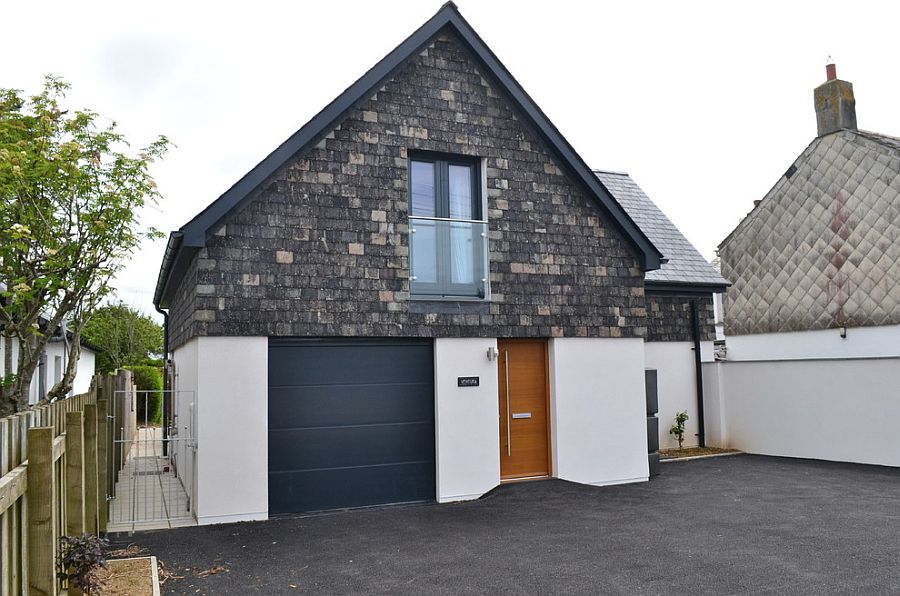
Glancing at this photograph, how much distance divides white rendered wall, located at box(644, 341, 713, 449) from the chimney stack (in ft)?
23.9

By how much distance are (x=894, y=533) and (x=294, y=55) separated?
11245 millimetres

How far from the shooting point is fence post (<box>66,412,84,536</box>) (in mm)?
5797

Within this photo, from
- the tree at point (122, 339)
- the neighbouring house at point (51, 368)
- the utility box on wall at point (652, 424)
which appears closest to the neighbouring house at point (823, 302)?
the utility box on wall at point (652, 424)

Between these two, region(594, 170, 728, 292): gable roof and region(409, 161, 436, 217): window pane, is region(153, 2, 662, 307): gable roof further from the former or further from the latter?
region(594, 170, 728, 292): gable roof

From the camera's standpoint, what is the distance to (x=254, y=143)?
17609 millimetres

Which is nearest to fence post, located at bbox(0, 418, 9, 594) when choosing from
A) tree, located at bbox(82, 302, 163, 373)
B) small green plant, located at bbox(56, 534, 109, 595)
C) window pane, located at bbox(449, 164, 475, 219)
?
small green plant, located at bbox(56, 534, 109, 595)

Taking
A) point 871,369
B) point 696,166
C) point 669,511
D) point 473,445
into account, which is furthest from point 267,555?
point 696,166

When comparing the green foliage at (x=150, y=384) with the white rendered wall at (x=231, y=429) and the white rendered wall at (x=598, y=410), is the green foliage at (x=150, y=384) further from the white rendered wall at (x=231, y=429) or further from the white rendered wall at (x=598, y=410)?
the white rendered wall at (x=598, y=410)

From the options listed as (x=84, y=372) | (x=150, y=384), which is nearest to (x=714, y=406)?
(x=150, y=384)

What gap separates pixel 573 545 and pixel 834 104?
51.9 feet

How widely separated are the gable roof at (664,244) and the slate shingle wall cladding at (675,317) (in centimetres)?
29

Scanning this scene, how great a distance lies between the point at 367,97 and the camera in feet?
33.3

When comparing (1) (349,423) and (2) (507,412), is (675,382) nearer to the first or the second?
(2) (507,412)

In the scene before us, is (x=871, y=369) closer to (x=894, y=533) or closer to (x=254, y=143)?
(x=894, y=533)
